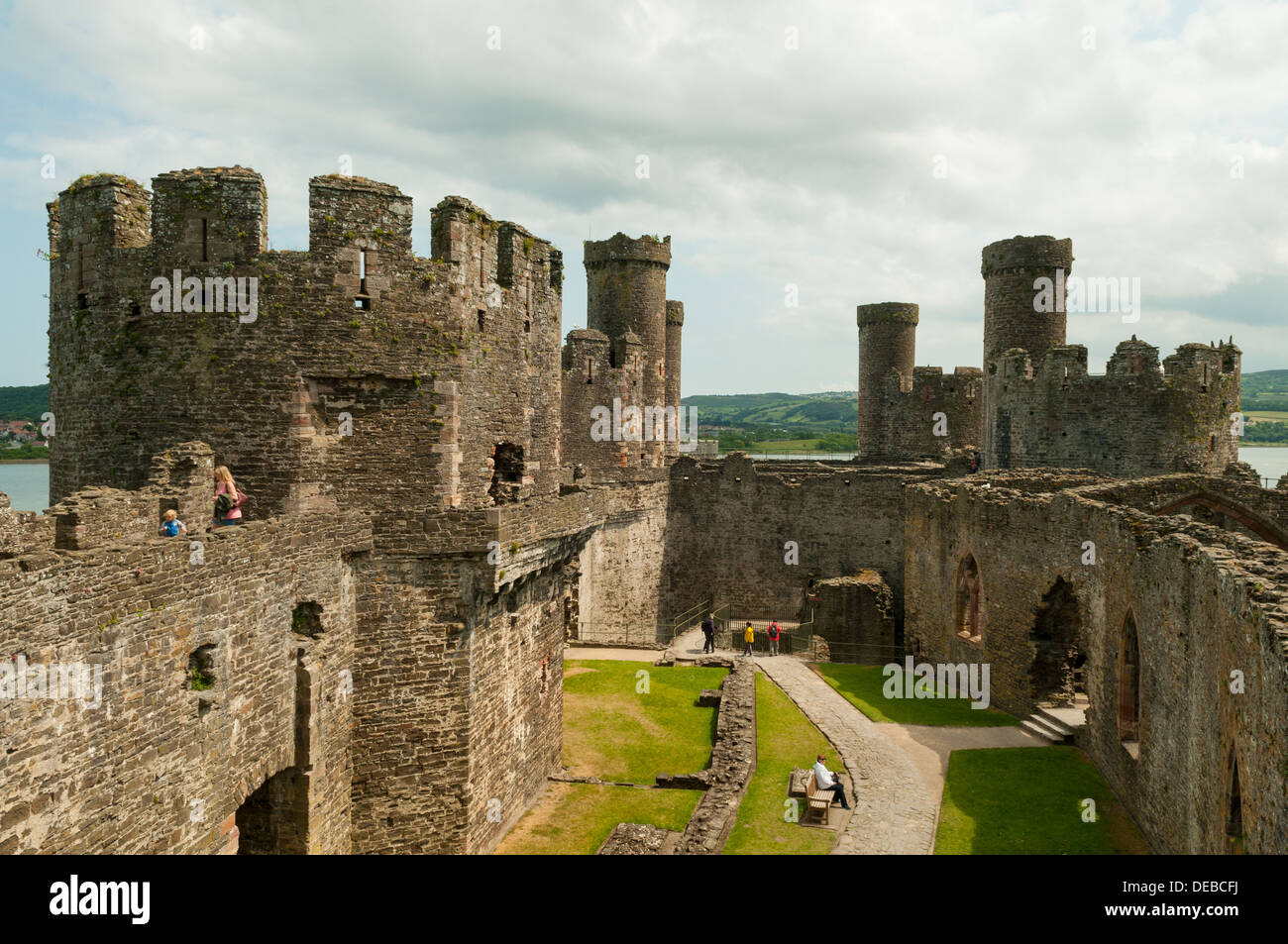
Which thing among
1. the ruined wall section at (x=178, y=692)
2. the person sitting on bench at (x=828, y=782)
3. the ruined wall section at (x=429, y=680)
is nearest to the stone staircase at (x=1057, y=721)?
the person sitting on bench at (x=828, y=782)

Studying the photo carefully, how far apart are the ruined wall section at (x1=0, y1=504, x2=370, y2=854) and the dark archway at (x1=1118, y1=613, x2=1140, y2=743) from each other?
1338 centimetres

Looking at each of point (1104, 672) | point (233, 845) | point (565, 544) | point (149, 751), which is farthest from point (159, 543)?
point (1104, 672)

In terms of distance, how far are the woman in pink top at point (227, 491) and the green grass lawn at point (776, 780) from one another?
366 inches

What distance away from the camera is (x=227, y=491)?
13.7 m

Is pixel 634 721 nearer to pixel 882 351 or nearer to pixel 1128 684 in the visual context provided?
pixel 1128 684

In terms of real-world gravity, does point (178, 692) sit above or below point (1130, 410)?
below

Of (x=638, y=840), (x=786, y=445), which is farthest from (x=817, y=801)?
(x=786, y=445)

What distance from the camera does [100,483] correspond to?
48.9 feet

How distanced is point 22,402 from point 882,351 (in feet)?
253

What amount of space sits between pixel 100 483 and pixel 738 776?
12.5 m

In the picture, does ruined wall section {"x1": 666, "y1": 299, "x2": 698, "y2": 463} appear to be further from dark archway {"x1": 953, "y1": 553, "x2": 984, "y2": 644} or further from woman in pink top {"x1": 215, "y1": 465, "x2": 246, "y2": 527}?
woman in pink top {"x1": 215, "y1": 465, "x2": 246, "y2": 527}

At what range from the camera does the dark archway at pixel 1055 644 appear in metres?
21.6

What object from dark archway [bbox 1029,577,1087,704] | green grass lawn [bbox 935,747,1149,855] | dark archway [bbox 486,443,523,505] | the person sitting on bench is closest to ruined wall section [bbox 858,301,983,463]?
dark archway [bbox 1029,577,1087,704]
